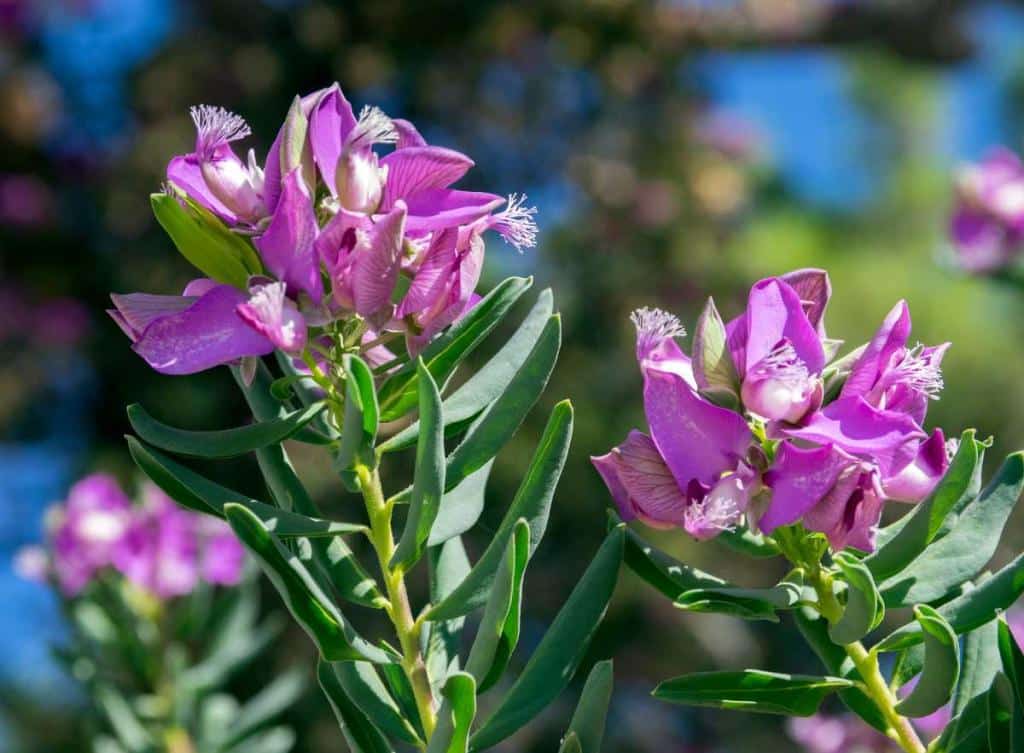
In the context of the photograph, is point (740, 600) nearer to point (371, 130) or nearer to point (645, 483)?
point (645, 483)

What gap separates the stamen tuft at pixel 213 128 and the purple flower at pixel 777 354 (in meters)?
0.32

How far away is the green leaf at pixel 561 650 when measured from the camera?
2.54 feet

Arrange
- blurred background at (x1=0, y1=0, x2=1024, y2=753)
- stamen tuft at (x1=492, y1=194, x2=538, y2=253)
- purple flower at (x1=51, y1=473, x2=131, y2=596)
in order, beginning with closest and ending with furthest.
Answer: stamen tuft at (x1=492, y1=194, x2=538, y2=253) < purple flower at (x1=51, y1=473, x2=131, y2=596) < blurred background at (x1=0, y1=0, x2=1024, y2=753)

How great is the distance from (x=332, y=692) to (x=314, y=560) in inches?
3.5

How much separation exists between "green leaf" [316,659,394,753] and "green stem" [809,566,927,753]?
0.91ft

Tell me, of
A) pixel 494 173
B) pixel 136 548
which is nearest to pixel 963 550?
pixel 136 548

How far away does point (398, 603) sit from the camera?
2.70ft

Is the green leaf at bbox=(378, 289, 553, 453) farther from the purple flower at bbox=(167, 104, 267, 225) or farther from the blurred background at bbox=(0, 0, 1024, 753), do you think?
the blurred background at bbox=(0, 0, 1024, 753)

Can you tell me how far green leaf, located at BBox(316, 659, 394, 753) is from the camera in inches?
33.2

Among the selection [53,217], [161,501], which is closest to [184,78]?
[53,217]

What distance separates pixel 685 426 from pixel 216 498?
0.89ft

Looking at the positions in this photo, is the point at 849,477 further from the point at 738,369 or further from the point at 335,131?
the point at 335,131

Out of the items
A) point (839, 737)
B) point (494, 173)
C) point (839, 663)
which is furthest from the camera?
point (494, 173)

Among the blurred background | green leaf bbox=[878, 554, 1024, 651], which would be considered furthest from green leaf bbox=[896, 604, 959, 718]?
the blurred background
